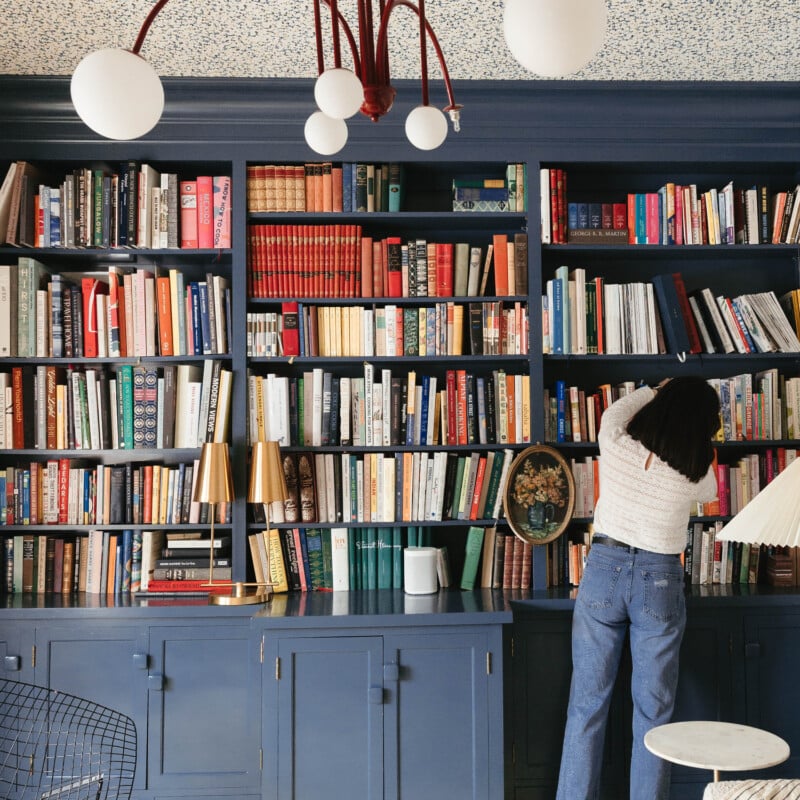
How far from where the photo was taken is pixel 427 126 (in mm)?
1591

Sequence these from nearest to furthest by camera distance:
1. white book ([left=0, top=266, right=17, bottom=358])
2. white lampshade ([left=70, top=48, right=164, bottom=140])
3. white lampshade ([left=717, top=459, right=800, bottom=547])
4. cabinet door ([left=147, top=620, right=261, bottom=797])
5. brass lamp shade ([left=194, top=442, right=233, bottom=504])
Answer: white lampshade ([left=70, top=48, right=164, bottom=140]) < white lampshade ([left=717, top=459, right=800, bottom=547]) < cabinet door ([left=147, top=620, right=261, bottom=797]) < brass lamp shade ([left=194, top=442, right=233, bottom=504]) < white book ([left=0, top=266, right=17, bottom=358])

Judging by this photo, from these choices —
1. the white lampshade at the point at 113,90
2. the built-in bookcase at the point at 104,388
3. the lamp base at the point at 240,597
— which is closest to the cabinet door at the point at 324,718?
the lamp base at the point at 240,597

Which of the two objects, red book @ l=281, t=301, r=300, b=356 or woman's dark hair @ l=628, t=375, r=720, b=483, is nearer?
woman's dark hair @ l=628, t=375, r=720, b=483

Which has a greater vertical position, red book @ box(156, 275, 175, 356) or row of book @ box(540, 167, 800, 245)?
row of book @ box(540, 167, 800, 245)

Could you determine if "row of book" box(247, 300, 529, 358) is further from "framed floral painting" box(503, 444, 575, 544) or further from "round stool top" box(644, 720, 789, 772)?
"round stool top" box(644, 720, 789, 772)

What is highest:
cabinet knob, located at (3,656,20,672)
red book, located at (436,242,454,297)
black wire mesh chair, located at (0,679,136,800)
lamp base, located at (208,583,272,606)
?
red book, located at (436,242,454,297)

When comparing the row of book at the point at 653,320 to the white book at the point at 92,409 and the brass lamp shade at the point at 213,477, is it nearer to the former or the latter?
the brass lamp shade at the point at 213,477

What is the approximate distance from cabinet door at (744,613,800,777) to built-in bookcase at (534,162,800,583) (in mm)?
267

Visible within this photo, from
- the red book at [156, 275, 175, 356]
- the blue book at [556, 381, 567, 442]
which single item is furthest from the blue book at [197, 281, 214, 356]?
the blue book at [556, 381, 567, 442]

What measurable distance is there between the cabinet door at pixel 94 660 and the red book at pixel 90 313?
105 cm

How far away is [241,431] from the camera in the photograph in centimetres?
316

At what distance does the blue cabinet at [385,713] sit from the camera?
2.78 metres

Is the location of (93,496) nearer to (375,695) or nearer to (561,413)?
(375,695)

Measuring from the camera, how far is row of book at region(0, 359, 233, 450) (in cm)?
315
